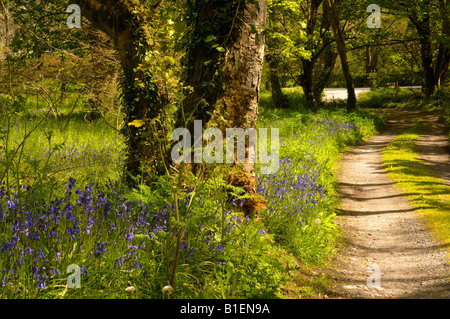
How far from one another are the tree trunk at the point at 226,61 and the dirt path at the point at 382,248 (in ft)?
5.45

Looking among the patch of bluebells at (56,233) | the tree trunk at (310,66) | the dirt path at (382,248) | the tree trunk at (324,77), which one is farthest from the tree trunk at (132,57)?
the tree trunk at (324,77)

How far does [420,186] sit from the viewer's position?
28.2 ft

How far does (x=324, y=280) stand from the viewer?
176 inches

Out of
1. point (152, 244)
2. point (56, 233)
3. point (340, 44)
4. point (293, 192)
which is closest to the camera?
point (56, 233)

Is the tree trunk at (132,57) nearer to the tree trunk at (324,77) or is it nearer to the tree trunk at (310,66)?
the tree trunk at (310,66)

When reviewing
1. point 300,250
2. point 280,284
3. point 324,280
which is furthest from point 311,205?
point 280,284

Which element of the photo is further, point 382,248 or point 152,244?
point 382,248

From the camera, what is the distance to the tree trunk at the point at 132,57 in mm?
5207

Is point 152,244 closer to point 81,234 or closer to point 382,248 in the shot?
point 81,234

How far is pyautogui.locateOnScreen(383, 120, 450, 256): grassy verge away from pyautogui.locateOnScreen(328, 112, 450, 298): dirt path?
196 millimetres

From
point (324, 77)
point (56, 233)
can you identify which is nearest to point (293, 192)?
point (56, 233)

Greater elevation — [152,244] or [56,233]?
[56,233]

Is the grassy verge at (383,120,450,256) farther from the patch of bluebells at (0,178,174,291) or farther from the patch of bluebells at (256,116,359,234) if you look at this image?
the patch of bluebells at (0,178,174,291)

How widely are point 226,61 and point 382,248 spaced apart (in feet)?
10.9
